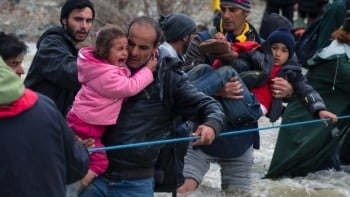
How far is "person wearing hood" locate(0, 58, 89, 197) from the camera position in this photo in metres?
2.71

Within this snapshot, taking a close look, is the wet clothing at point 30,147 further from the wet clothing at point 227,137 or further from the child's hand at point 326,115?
the child's hand at point 326,115

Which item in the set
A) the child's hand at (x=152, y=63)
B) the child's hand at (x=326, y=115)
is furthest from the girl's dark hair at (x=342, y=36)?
the child's hand at (x=152, y=63)

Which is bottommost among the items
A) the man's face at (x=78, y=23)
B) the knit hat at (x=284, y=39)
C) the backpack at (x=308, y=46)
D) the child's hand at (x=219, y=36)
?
the backpack at (x=308, y=46)

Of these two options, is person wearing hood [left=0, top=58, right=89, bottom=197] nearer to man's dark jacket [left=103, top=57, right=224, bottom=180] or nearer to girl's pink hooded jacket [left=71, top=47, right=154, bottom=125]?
girl's pink hooded jacket [left=71, top=47, right=154, bottom=125]

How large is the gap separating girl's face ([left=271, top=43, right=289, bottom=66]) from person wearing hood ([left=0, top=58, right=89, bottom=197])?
269 centimetres

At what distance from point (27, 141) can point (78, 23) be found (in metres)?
1.96

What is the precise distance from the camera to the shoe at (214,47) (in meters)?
4.56

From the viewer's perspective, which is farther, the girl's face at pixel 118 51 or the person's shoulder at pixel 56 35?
the person's shoulder at pixel 56 35

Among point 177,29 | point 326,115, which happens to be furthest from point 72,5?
point 326,115

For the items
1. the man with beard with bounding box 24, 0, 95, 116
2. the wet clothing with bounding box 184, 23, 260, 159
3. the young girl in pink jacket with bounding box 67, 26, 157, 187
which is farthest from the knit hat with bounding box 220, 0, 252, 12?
the young girl in pink jacket with bounding box 67, 26, 157, 187

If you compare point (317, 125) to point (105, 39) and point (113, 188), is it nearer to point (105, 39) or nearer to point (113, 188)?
point (113, 188)

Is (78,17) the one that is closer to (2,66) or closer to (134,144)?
(134,144)

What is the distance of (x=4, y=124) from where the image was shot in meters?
2.74

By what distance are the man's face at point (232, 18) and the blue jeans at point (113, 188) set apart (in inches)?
64.1
